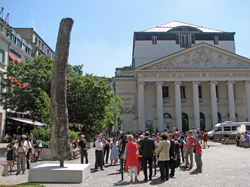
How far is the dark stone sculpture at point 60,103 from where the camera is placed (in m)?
8.59

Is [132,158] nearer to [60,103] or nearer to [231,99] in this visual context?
[60,103]

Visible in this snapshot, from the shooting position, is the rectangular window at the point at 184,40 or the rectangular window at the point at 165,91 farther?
the rectangular window at the point at 184,40

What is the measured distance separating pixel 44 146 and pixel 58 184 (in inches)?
325

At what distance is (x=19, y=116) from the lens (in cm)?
3500

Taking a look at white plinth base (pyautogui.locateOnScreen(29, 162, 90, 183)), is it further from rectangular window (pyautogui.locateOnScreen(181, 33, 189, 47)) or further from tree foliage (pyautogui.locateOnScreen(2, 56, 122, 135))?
rectangular window (pyautogui.locateOnScreen(181, 33, 189, 47))

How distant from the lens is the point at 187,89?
45094 mm

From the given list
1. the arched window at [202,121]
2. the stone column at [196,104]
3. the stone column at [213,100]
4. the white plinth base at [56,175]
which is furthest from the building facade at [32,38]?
the white plinth base at [56,175]

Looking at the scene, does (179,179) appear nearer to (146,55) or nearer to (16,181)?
(16,181)

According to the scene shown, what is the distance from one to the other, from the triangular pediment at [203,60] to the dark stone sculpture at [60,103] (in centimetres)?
3310

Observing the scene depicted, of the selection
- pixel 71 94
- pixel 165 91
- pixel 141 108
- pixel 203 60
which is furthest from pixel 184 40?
pixel 71 94

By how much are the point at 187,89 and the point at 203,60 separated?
6.14m

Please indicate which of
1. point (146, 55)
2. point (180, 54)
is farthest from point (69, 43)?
point (146, 55)

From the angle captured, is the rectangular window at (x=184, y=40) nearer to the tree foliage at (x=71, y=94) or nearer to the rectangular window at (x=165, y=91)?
the rectangular window at (x=165, y=91)

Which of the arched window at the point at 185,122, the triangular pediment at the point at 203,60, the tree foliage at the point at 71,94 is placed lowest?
the arched window at the point at 185,122
